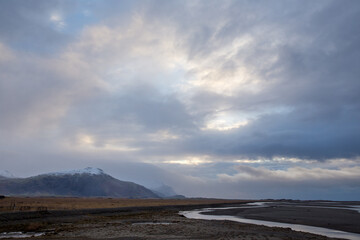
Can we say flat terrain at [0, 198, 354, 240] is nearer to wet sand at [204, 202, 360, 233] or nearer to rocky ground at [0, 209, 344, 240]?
rocky ground at [0, 209, 344, 240]

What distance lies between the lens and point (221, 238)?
2430 centimetres

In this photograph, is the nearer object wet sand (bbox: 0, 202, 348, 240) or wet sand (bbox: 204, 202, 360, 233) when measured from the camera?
wet sand (bbox: 0, 202, 348, 240)

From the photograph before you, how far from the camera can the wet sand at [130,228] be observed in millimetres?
26031

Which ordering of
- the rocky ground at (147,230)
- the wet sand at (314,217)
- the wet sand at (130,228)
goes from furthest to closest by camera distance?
the wet sand at (314,217) < the wet sand at (130,228) < the rocky ground at (147,230)

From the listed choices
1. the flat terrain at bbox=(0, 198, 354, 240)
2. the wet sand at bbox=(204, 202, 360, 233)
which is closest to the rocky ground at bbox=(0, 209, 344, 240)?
the flat terrain at bbox=(0, 198, 354, 240)

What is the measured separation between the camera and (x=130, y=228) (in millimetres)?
31719

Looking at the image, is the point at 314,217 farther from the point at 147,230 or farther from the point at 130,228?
the point at 130,228

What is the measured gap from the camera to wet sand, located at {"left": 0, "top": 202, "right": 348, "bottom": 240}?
1025 inches

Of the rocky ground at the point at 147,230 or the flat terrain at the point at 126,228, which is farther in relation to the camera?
the flat terrain at the point at 126,228

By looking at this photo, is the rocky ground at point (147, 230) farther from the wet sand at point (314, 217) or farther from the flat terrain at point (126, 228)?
the wet sand at point (314, 217)

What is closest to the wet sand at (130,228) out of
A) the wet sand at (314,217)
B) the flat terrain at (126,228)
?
the flat terrain at (126,228)

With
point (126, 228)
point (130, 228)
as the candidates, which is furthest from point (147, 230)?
point (126, 228)

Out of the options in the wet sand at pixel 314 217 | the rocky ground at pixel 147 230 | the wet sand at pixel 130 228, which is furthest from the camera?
A: the wet sand at pixel 314 217

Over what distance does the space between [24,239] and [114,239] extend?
7340 mm
